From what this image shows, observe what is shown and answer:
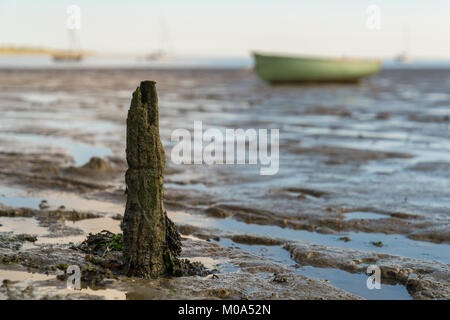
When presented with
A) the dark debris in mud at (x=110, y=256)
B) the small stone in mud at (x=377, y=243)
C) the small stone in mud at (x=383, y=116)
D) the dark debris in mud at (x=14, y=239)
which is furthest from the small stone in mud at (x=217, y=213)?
the small stone in mud at (x=383, y=116)

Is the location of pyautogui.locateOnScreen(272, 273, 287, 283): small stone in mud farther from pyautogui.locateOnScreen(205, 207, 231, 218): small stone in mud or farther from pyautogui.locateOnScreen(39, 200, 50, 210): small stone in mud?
pyautogui.locateOnScreen(39, 200, 50, 210): small stone in mud

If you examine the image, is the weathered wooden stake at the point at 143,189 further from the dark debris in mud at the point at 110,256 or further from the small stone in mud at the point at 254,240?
the small stone in mud at the point at 254,240

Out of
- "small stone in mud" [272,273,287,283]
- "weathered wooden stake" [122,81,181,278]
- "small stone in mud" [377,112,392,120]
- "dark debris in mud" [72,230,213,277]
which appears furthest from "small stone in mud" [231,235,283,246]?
"small stone in mud" [377,112,392,120]

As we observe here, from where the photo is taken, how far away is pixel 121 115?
71.2ft

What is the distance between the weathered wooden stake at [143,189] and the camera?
5.52 m

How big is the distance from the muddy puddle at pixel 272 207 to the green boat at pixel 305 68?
2137cm

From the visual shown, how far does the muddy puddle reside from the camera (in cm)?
575

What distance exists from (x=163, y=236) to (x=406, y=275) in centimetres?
253

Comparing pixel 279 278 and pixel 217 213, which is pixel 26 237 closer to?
pixel 217 213

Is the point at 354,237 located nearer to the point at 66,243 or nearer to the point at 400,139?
the point at 66,243

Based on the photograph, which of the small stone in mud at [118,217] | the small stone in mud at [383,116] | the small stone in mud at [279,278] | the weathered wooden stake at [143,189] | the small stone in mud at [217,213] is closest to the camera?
the weathered wooden stake at [143,189]

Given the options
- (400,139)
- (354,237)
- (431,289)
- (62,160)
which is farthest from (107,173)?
(400,139)

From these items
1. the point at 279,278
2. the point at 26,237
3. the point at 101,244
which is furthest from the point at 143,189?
the point at 26,237

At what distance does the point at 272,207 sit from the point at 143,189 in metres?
3.66
